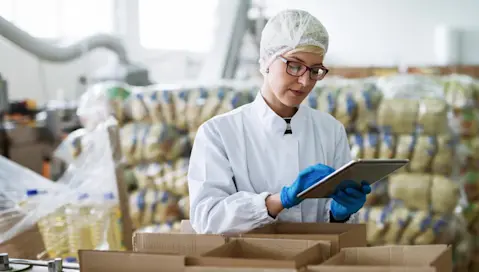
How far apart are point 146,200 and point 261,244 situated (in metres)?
2.51

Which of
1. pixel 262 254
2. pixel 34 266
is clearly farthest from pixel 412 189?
pixel 34 266

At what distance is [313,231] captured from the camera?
1981 millimetres

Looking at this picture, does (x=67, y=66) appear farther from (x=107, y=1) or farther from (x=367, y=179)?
(x=367, y=179)

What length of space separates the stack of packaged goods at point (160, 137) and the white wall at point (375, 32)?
3.79 metres

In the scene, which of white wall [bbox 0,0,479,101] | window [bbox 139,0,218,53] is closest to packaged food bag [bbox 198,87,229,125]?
white wall [bbox 0,0,479,101]

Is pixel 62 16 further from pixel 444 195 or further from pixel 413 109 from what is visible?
pixel 444 195

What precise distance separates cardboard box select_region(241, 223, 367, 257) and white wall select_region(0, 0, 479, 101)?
621cm

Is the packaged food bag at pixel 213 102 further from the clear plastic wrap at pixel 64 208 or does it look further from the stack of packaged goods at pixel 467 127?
the stack of packaged goods at pixel 467 127

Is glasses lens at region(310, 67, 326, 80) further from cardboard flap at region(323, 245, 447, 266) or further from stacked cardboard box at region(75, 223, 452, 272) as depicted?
cardboard flap at region(323, 245, 447, 266)

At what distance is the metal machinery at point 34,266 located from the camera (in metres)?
1.88

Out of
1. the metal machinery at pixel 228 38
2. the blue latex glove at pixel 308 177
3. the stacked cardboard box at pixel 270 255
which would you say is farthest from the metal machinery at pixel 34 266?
the metal machinery at pixel 228 38

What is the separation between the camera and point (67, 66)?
7605 mm

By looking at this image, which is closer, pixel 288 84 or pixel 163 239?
pixel 163 239

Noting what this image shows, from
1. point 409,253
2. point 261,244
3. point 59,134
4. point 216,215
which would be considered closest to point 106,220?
point 216,215
